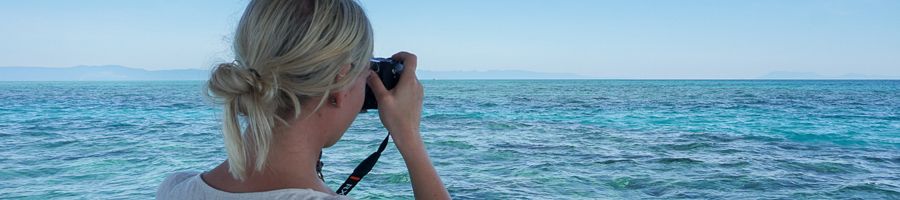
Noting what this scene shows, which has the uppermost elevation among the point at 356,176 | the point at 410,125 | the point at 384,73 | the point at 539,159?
the point at 384,73

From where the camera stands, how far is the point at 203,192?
4.54 ft

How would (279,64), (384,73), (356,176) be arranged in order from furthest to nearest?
(356,176), (384,73), (279,64)

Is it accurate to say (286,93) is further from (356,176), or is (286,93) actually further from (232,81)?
(356,176)

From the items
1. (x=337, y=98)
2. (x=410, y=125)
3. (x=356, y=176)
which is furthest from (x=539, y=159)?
(x=337, y=98)

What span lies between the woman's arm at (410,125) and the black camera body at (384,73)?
0.4 inches

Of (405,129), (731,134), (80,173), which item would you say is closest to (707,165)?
Result: (731,134)

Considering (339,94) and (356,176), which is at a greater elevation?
(339,94)

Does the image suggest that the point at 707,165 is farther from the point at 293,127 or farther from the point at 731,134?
the point at 293,127

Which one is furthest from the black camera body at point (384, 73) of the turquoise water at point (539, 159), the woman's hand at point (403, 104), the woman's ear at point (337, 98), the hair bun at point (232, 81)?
the turquoise water at point (539, 159)

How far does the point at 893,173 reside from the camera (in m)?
9.85

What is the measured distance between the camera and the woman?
128cm

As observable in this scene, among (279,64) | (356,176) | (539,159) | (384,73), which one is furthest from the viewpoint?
(539,159)

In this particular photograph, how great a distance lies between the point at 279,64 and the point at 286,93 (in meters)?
0.07

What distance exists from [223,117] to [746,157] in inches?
427
